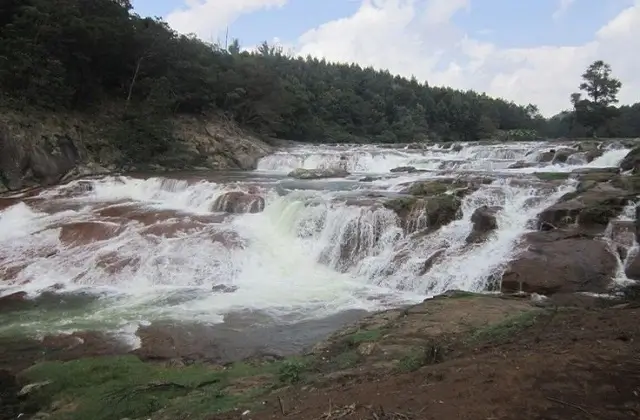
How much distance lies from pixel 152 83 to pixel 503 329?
86.7 feet

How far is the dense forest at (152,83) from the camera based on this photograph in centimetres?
2227

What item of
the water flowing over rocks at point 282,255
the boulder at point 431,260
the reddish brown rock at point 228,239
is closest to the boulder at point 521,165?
the water flowing over rocks at point 282,255

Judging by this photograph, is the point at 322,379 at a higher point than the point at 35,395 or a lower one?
higher

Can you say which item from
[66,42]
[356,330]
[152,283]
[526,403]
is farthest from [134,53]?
[526,403]

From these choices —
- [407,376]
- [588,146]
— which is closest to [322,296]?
[407,376]

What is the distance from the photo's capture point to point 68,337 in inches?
316

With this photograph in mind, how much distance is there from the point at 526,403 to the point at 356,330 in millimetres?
4372

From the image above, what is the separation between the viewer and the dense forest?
73.0ft

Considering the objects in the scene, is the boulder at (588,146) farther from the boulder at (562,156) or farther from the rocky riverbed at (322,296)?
the rocky riverbed at (322,296)

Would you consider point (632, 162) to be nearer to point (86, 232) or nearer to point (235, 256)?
point (235, 256)

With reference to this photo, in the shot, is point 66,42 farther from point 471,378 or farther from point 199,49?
point 471,378

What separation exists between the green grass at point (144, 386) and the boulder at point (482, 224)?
6470 millimetres

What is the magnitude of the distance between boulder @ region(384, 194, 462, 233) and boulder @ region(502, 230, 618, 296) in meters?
2.47

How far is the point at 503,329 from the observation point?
5.98 metres
